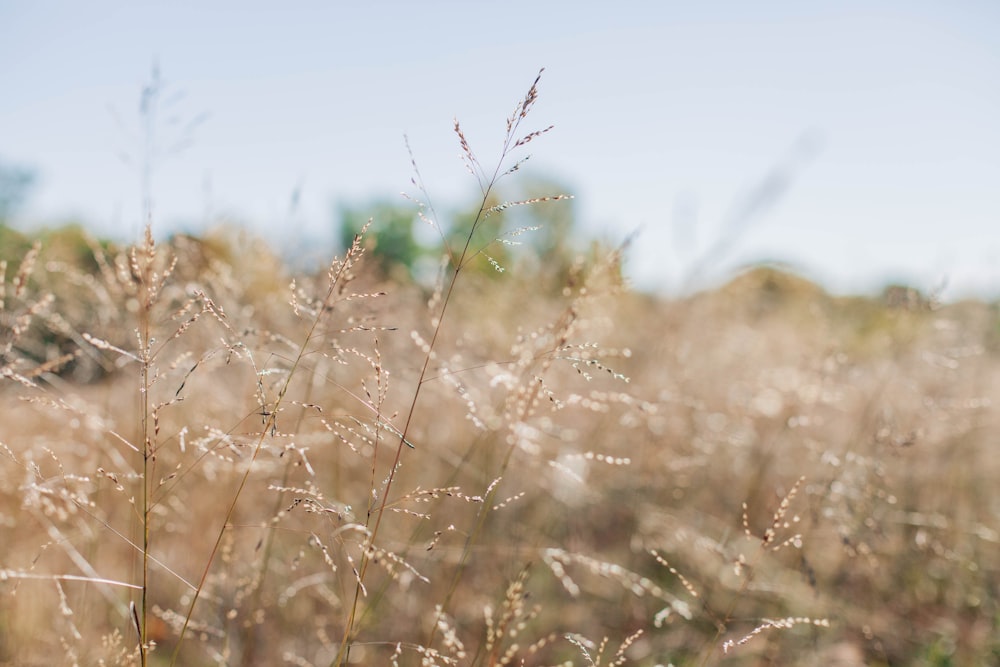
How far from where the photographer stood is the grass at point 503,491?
173 cm

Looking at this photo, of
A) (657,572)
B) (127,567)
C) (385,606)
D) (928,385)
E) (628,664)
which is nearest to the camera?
(628,664)

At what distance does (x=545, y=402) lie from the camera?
113 inches

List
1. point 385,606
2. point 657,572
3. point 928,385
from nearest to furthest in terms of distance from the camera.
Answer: point 385,606, point 657,572, point 928,385

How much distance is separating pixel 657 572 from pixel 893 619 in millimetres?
922

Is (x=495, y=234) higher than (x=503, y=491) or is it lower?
higher

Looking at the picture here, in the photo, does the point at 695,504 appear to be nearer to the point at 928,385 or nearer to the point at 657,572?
the point at 657,572

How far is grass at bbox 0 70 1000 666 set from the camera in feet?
5.67

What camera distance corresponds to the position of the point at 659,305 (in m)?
3.05

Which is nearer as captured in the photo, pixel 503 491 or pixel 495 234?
pixel 495 234

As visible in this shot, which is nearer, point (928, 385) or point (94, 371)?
point (94, 371)

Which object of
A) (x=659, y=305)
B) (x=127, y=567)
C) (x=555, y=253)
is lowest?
(x=127, y=567)

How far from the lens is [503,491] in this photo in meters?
2.77

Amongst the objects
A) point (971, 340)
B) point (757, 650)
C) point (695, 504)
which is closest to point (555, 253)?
point (695, 504)

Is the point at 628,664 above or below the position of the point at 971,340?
below
